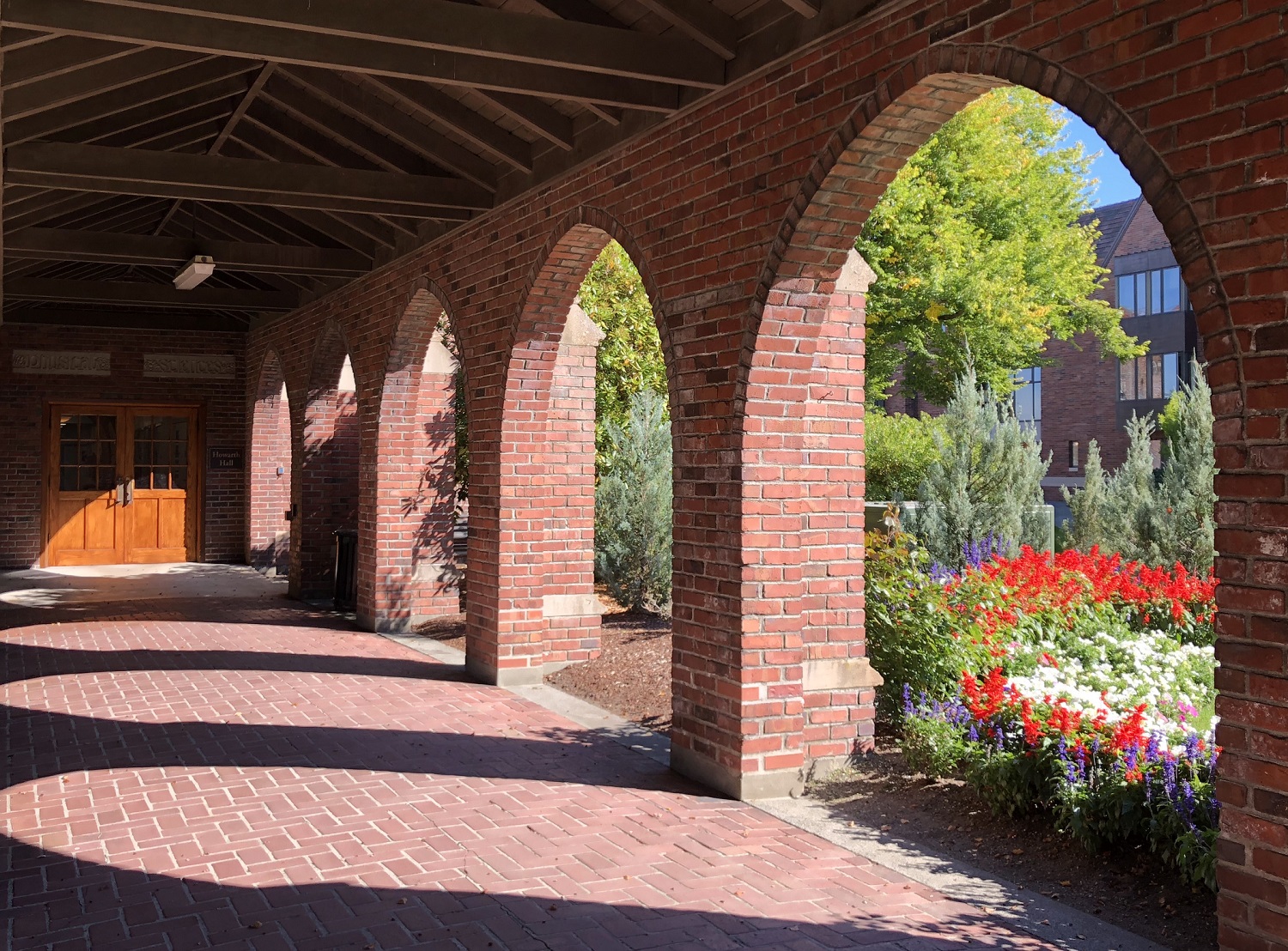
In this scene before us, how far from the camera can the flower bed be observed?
444cm

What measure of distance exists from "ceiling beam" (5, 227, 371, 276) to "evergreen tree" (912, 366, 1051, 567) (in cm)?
597

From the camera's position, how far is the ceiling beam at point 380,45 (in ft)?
16.9

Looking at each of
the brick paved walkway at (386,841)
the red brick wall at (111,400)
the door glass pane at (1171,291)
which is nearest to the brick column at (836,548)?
the brick paved walkway at (386,841)

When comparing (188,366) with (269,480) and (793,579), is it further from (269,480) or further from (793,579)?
(793,579)

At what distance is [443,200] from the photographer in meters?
8.63

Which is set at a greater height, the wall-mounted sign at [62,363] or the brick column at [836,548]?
the wall-mounted sign at [62,363]

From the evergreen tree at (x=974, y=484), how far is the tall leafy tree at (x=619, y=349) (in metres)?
3.22

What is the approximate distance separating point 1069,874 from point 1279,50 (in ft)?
9.84

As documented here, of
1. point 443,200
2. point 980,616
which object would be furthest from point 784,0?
point 443,200

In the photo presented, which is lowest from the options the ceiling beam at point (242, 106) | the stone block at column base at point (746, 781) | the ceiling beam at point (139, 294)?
the stone block at column base at point (746, 781)

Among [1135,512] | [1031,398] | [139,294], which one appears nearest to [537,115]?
[1135,512]

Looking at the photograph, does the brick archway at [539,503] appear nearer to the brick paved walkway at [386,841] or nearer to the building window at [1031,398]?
the brick paved walkway at [386,841]

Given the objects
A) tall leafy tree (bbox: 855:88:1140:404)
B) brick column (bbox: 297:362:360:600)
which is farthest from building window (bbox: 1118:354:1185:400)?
brick column (bbox: 297:362:360:600)

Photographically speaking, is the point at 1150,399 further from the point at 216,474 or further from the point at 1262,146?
the point at 1262,146
